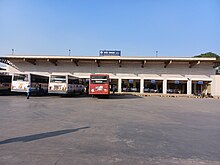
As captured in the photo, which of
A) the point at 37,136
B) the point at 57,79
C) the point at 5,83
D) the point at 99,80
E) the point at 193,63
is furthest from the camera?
the point at 193,63

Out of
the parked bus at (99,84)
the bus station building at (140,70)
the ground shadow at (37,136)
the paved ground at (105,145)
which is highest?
the bus station building at (140,70)

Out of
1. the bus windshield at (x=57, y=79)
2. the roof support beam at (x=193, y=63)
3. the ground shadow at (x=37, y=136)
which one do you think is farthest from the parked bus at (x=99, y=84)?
the roof support beam at (x=193, y=63)

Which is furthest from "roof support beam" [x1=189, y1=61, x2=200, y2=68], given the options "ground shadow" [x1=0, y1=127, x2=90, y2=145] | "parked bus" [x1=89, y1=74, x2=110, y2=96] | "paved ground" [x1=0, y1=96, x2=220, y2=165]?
"ground shadow" [x1=0, y1=127, x2=90, y2=145]

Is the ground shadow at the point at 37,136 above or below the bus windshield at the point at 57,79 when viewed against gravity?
below

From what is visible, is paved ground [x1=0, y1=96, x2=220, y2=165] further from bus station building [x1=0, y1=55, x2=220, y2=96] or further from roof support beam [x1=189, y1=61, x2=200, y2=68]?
roof support beam [x1=189, y1=61, x2=200, y2=68]

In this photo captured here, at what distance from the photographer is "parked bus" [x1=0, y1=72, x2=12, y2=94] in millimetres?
22391

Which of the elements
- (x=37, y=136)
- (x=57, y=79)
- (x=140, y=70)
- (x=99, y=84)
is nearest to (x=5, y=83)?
(x=57, y=79)

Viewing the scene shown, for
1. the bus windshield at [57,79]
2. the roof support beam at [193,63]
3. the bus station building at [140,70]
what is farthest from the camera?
the bus station building at [140,70]

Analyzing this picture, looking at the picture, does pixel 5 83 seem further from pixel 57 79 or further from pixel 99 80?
pixel 99 80

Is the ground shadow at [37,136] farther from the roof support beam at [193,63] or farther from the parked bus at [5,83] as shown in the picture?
the roof support beam at [193,63]

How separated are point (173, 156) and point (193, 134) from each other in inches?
103

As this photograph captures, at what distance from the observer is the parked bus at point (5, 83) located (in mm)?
22391

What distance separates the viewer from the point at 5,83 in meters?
22.9

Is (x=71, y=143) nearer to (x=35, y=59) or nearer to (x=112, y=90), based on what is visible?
(x=112, y=90)
